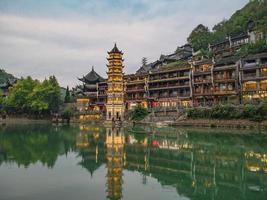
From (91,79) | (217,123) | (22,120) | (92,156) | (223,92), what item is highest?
(91,79)

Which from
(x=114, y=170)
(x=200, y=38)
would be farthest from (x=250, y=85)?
(x=114, y=170)

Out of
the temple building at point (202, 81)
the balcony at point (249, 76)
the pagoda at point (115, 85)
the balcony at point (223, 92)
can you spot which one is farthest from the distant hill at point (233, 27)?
the pagoda at point (115, 85)

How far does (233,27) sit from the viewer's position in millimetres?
85500

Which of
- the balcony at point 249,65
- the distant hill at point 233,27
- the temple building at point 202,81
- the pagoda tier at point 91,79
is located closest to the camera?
the balcony at point 249,65

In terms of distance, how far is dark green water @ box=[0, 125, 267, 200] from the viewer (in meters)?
14.6

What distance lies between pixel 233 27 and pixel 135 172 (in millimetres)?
74950

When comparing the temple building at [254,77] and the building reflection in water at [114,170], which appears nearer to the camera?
the building reflection in water at [114,170]

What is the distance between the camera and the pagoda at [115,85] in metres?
73.2

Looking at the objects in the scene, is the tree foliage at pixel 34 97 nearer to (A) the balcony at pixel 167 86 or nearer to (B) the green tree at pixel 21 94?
(B) the green tree at pixel 21 94

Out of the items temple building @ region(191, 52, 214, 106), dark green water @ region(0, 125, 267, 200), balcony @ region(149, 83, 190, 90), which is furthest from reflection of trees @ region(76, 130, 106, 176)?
balcony @ region(149, 83, 190, 90)

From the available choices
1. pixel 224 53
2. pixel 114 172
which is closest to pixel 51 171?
pixel 114 172

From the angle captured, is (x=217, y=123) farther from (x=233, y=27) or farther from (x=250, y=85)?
(x=233, y=27)

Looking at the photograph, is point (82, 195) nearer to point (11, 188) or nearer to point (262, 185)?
point (11, 188)

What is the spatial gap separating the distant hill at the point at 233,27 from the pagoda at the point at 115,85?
2687 centimetres
